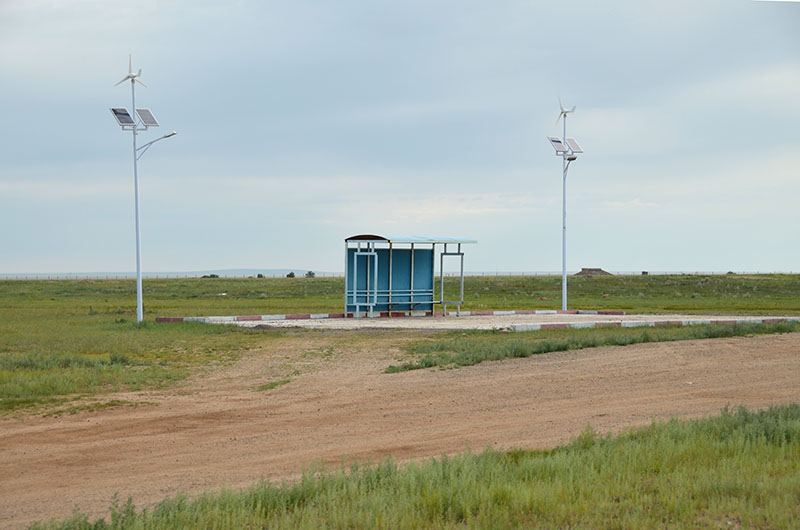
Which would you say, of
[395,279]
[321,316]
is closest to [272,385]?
[321,316]

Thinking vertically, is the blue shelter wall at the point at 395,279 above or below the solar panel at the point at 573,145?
below

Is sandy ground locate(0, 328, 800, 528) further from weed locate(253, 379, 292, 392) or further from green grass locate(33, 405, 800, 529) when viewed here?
green grass locate(33, 405, 800, 529)

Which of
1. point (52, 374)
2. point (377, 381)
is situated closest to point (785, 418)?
point (377, 381)

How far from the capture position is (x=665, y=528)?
21.1ft

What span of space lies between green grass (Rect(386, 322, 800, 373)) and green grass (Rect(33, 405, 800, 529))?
846 centimetres

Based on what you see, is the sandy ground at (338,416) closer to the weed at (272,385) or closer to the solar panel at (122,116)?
the weed at (272,385)

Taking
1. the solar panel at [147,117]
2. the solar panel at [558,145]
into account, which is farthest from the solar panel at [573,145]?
the solar panel at [147,117]

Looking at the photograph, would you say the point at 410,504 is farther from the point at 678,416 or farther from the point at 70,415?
the point at 70,415

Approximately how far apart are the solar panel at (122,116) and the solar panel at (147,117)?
396 millimetres

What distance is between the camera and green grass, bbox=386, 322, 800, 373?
17.7 metres

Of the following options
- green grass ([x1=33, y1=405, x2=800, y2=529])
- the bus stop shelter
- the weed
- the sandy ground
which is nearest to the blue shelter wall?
the bus stop shelter

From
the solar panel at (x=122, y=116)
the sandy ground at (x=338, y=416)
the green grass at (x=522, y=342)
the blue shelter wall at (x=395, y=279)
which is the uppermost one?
the solar panel at (x=122, y=116)

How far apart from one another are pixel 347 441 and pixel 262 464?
1.44m

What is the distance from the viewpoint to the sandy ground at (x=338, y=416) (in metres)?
9.10
